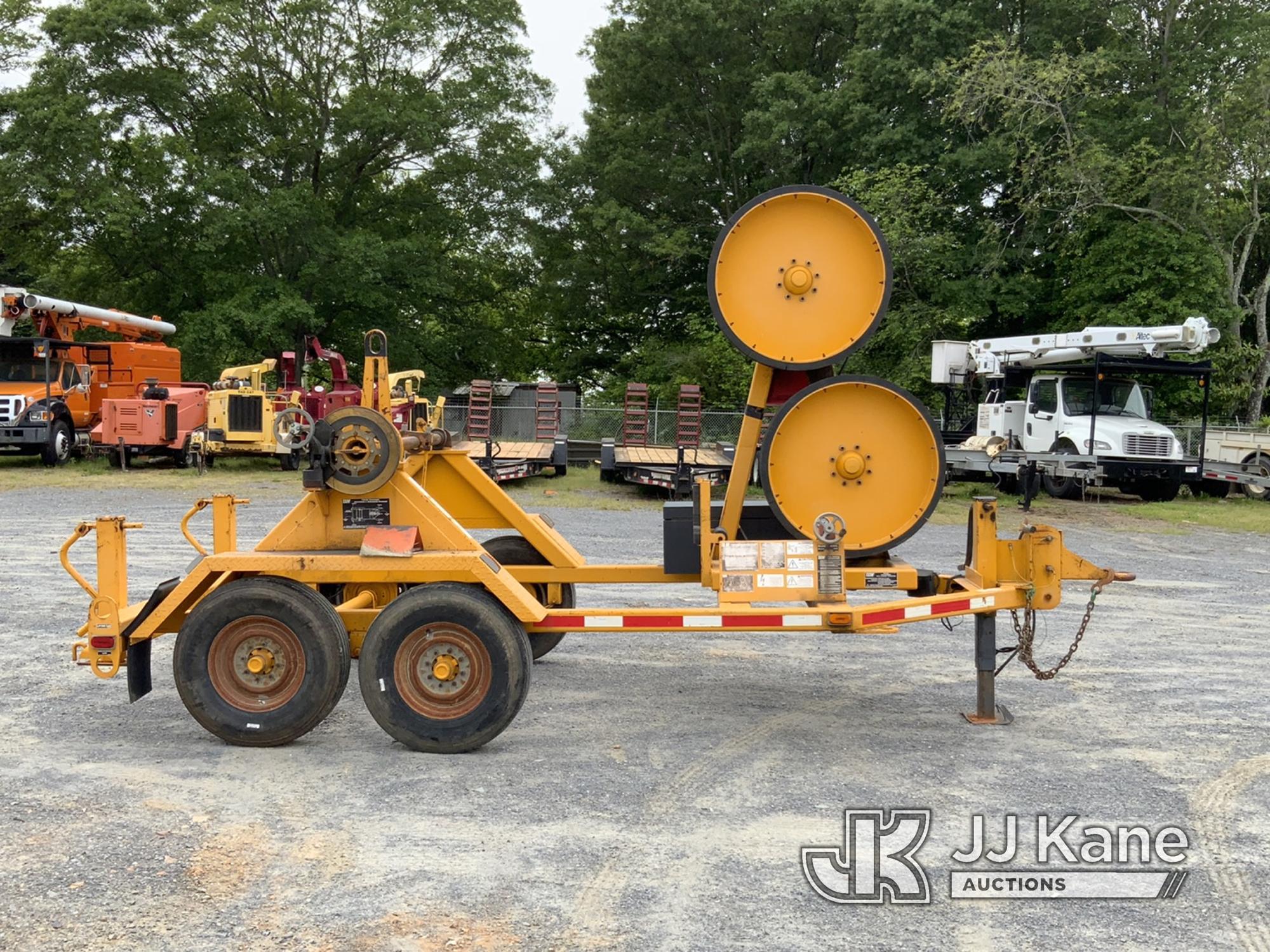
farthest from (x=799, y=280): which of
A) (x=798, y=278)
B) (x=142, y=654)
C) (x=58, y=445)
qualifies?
(x=58, y=445)

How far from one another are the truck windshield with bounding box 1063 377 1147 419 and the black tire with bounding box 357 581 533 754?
18771mm

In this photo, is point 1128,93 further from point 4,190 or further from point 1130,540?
point 4,190

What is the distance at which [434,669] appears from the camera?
18.8ft

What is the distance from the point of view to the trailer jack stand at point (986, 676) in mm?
6383

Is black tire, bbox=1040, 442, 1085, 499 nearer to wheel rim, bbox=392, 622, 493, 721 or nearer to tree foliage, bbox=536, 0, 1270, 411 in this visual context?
tree foliage, bbox=536, 0, 1270, 411

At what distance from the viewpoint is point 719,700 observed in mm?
6980

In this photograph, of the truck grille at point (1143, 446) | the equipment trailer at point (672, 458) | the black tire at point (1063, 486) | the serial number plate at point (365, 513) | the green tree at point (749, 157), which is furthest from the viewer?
the green tree at point (749, 157)

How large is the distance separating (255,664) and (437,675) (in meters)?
0.99

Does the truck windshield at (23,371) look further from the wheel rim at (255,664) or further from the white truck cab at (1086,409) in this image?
the wheel rim at (255,664)

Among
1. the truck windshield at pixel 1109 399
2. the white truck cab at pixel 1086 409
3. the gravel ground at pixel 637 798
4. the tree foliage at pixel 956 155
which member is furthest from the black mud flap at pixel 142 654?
the tree foliage at pixel 956 155

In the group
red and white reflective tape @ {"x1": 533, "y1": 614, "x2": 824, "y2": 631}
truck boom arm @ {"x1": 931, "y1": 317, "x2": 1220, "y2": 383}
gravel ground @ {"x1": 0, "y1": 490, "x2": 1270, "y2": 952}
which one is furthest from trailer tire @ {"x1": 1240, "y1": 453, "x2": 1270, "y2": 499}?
red and white reflective tape @ {"x1": 533, "y1": 614, "x2": 824, "y2": 631}

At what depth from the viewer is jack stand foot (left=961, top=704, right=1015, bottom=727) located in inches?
256

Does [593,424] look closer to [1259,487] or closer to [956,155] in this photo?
[956,155]

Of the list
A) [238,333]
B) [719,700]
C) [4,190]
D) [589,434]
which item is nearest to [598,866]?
[719,700]
